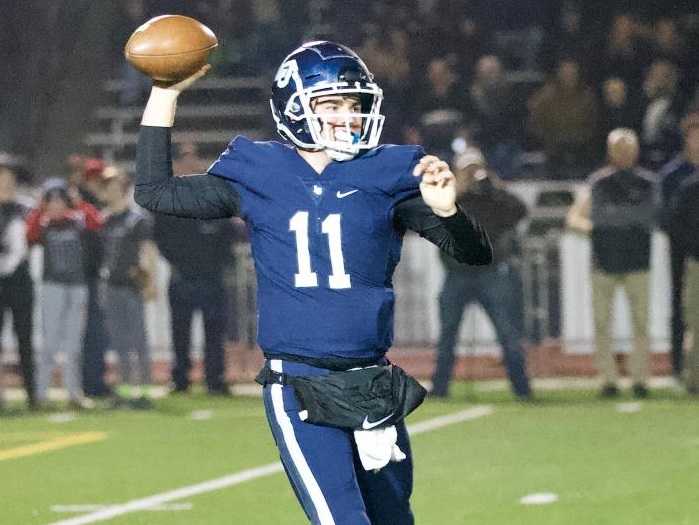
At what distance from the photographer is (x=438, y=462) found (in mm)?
9344

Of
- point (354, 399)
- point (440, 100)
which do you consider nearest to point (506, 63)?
point (440, 100)

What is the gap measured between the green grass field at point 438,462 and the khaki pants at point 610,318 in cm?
26

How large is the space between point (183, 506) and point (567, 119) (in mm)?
9432

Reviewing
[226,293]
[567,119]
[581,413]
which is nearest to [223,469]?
[581,413]

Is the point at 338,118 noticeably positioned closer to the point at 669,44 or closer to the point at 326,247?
the point at 326,247

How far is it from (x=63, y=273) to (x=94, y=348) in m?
0.86

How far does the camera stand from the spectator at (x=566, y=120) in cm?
1638

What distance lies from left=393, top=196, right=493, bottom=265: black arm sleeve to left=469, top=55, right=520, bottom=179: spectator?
12029 millimetres

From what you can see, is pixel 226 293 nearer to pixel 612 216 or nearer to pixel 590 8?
pixel 612 216

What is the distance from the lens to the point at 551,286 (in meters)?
14.5

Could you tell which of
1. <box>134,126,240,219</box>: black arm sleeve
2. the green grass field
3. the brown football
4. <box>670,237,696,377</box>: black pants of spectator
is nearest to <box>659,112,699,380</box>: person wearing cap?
<box>670,237,696,377</box>: black pants of spectator

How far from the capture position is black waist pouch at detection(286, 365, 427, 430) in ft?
15.5

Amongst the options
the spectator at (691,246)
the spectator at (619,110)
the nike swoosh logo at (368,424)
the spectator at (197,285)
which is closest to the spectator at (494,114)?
the spectator at (619,110)

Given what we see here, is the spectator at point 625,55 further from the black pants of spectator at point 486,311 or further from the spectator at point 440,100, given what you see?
the black pants of spectator at point 486,311
